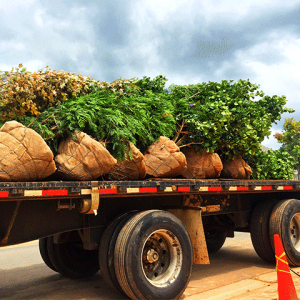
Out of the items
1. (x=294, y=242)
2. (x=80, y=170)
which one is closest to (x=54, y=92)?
(x=80, y=170)

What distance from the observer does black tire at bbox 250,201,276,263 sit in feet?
22.6

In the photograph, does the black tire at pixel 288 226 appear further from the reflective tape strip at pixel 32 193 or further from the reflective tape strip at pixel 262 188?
the reflective tape strip at pixel 32 193

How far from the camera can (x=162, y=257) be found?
4973 mm

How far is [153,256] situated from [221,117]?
2673 mm

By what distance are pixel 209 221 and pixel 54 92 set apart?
4.77m

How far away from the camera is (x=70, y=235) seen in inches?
231

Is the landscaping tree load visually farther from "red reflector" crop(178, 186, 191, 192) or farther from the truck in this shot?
"red reflector" crop(178, 186, 191, 192)

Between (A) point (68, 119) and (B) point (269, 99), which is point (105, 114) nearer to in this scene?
(A) point (68, 119)

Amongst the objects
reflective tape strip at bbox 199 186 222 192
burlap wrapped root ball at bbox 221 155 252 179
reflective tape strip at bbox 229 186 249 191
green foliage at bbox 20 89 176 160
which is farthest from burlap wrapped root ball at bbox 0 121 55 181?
burlap wrapped root ball at bbox 221 155 252 179

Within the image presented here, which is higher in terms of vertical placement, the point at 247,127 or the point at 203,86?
the point at 203,86

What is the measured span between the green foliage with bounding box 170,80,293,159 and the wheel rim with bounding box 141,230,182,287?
1.85 m

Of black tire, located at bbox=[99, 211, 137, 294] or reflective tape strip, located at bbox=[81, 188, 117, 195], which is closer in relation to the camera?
reflective tape strip, located at bbox=[81, 188, 117, 195]

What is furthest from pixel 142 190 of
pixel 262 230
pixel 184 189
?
pixel 262 230

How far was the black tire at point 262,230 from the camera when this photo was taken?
271 inches
